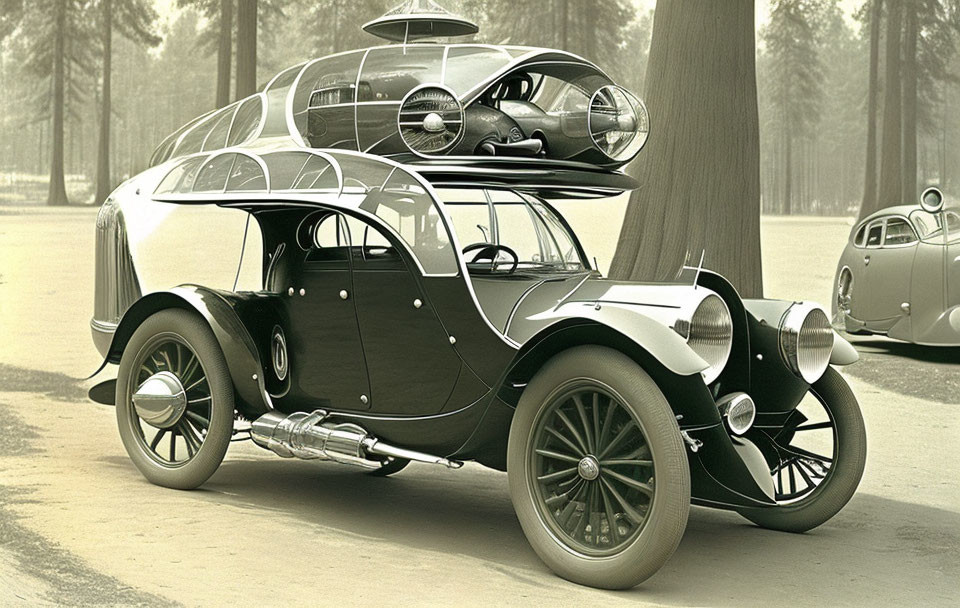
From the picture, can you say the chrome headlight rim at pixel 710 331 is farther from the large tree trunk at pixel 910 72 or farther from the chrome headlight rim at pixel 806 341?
the large tree trunk at pixel 910 72

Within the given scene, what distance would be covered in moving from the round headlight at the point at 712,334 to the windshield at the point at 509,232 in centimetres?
134

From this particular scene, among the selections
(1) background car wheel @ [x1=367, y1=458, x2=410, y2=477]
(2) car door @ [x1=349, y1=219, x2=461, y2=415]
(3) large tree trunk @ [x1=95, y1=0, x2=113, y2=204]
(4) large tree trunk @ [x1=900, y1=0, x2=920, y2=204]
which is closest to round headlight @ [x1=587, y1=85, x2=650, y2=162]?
(2) car door @ [x1=349, y1=219, x2=461, y2=415]

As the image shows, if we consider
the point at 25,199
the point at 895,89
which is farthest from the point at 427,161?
the point at 25,199

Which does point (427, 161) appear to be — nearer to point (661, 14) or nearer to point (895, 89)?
point (661, 14)

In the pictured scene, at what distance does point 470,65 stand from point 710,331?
216 cm

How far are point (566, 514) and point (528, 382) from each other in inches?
26.1

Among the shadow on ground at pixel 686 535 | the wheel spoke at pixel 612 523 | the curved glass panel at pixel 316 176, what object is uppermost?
the curved glass panel at pixel 316 176

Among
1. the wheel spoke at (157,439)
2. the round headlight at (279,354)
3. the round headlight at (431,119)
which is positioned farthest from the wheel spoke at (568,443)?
the wheel spoke at (157,439)

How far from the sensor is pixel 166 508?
6.70 m

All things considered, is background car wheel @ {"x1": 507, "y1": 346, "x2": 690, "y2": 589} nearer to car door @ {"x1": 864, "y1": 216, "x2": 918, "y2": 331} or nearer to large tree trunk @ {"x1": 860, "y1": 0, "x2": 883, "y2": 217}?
car door @ {"x1": 864, "y1": 216, "x2": 918, "y2": 331}

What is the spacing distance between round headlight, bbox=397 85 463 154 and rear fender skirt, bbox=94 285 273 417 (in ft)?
5.36

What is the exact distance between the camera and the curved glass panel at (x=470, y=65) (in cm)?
670

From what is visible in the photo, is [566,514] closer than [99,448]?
Yes

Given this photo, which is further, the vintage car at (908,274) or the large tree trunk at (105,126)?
the large tree trunk at (105,126)
